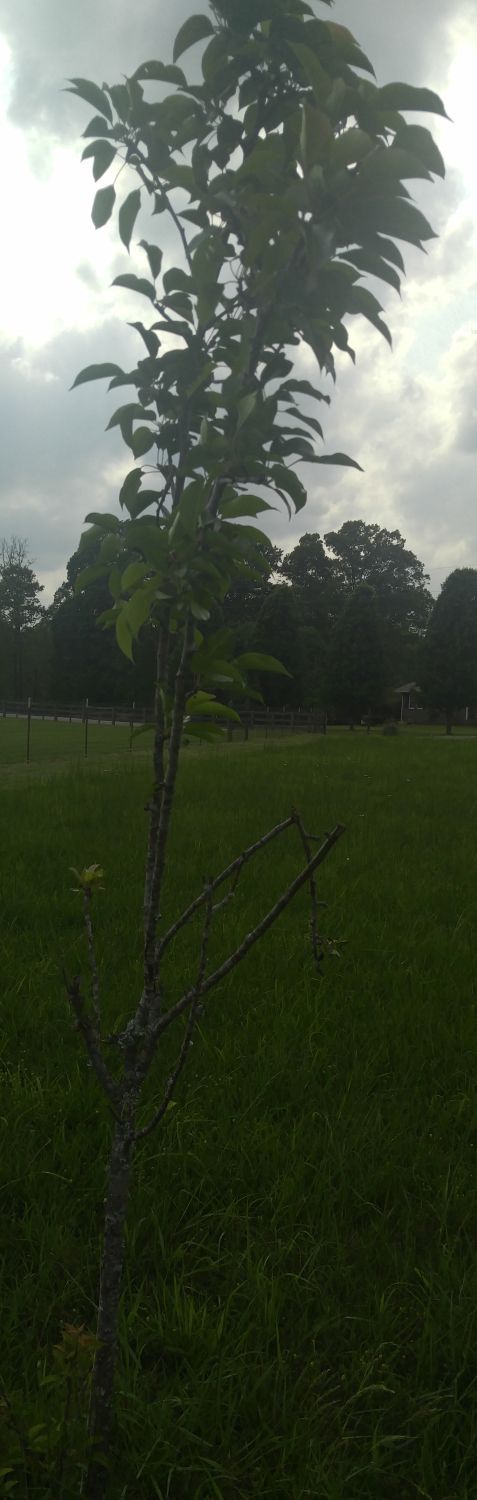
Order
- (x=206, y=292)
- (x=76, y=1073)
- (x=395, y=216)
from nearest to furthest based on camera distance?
1. (x=395, y=216)
2. (x=206, y=292)
3. (x=76, y=1073)

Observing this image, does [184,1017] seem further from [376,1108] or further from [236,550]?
[236,550]

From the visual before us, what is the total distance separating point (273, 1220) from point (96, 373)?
2354 mm

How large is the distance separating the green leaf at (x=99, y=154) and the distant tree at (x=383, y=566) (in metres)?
75.4

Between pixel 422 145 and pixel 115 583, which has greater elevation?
pixel 422 145

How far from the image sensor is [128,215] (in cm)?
137

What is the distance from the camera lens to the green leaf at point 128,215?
136 cm

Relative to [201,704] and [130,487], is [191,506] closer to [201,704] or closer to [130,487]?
[130,487]

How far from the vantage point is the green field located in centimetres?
186

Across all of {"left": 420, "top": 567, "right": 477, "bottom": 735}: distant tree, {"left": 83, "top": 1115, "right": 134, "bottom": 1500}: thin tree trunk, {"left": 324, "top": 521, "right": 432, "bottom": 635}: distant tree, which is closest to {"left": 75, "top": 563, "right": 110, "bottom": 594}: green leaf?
{"left": 83, "top": 1115, "right": 134, "bottom": 1500}: thin tree trunk

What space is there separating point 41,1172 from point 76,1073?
0.63 m

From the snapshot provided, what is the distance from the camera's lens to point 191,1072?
11.1 ft

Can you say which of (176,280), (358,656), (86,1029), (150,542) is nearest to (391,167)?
(176,280)

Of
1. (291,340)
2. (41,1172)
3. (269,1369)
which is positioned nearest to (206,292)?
(291,340)

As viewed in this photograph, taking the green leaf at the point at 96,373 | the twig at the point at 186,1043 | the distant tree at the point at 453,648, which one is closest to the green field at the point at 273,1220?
the twig at the point at 186,1043
